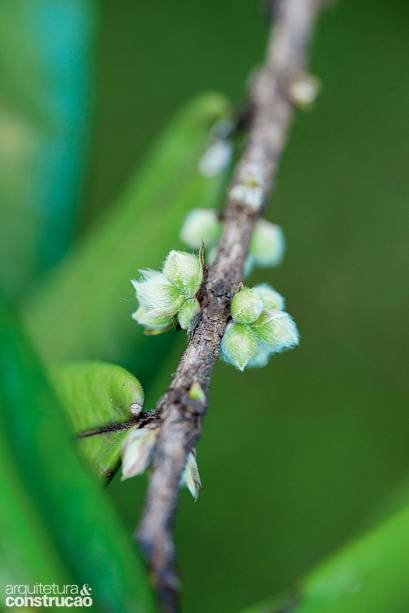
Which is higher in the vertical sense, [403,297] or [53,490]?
[403,297]

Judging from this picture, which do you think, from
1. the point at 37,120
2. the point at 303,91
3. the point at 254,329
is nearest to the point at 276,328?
the point at 254,329

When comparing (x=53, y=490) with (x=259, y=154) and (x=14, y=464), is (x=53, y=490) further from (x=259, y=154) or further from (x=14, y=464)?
(x=259, y=154)

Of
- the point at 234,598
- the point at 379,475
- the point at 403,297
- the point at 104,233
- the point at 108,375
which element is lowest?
the point at 234,598

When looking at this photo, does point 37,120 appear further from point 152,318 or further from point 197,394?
point 197,394

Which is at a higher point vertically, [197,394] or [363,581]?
[197,394]

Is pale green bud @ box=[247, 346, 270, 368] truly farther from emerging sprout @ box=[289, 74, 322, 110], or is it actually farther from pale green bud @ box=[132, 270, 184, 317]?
emerging sprout @ box=[289, 74, 322, 110]

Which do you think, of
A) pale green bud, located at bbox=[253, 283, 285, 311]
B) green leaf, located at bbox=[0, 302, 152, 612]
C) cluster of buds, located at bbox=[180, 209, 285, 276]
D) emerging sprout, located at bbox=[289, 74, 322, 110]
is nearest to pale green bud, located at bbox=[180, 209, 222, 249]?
cluster of buds, located at bbox=[180, 209, 285, 276]

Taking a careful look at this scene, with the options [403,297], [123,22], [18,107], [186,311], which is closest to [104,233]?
[18,107]
